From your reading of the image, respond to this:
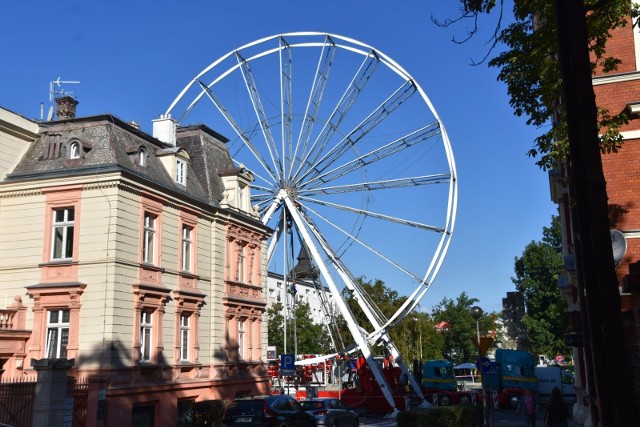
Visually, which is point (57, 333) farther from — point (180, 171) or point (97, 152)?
point (180, 171)

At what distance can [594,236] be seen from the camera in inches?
287

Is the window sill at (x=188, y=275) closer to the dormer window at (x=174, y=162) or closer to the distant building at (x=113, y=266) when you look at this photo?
the distant building at (x=113, y=266)

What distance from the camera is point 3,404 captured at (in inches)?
827

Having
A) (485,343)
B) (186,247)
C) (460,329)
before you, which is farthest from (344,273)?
(460,329)

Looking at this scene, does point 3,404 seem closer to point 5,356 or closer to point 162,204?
point 5,356

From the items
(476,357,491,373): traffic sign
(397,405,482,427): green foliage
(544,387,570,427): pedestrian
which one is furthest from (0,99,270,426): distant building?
(544,387,570,427): pedestrian

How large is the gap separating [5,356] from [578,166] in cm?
2170

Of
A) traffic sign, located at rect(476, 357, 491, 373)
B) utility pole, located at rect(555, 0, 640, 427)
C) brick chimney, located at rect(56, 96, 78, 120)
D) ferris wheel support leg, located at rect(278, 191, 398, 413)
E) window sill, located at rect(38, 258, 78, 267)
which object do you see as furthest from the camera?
ferris wheel support leg, located at rect(278, 191, 398, 413)

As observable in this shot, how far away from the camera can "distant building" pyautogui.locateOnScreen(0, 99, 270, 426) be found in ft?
79.4

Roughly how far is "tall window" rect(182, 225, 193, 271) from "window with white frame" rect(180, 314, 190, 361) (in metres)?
2.05

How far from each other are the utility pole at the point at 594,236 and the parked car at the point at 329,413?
1904cm

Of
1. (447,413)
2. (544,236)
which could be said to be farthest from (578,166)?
(544,236)

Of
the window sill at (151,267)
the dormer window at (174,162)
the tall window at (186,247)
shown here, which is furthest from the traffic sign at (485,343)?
the dormer window at (174,162)

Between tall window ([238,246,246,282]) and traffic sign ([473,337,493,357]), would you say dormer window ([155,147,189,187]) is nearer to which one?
tall window ([238,246,246,282])
